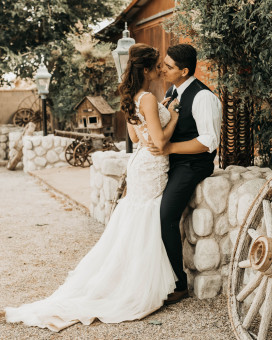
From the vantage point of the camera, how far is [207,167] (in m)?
3.46

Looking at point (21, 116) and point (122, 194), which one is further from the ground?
point (21, 116)

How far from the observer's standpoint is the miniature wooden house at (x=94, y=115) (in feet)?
40.8

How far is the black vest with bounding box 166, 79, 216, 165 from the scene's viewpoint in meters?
3.34

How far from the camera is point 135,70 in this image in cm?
328

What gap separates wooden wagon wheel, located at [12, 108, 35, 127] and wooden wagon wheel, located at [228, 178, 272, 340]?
15504 millimetres

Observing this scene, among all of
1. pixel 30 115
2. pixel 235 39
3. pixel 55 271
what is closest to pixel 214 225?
pixel 235 39

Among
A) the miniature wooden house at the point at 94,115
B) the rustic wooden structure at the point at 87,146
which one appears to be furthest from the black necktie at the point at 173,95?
the miniature wooden house at the point at 94,115

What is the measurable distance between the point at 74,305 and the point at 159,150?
1.27 metres

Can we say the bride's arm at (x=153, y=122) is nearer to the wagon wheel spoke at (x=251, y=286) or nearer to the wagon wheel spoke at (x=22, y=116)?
the wagon wheel spoke at (x=251, y=286)

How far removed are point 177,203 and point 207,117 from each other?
66 centimetres

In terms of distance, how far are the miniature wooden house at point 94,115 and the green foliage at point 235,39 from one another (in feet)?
27.2

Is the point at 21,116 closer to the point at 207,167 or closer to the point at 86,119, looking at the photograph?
the point at 86,119

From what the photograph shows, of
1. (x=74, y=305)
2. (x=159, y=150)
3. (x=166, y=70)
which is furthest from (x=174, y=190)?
(x=74, y=305)

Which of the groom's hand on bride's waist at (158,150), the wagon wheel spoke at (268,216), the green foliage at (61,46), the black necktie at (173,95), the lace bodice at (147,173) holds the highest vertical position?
the green foliage at (61,46)
